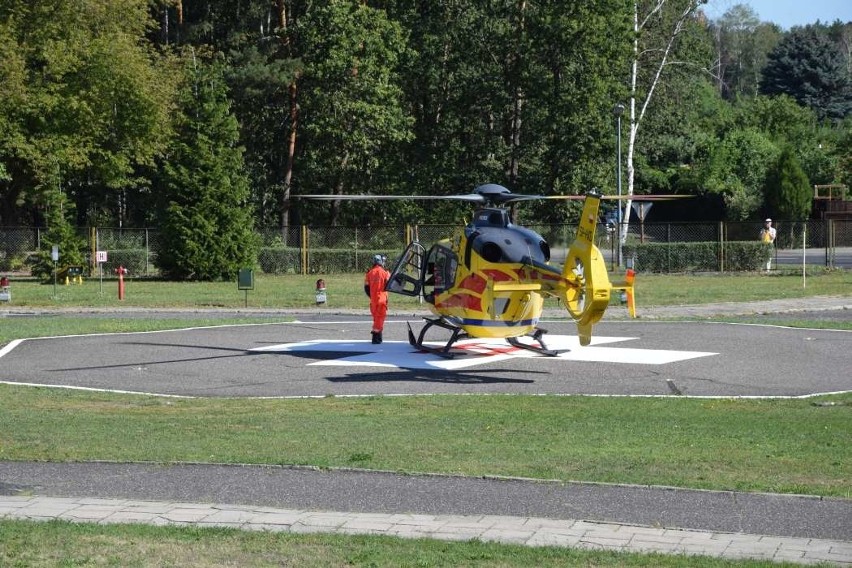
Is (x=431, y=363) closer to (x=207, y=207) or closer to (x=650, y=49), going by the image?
(x=207, y=207)

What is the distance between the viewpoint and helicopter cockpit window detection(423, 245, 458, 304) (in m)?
22.9

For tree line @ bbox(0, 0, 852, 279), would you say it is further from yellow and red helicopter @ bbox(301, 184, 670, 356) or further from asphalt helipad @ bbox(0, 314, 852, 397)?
yellow and red helicopter @ bbox(301, 184, 670, 356)

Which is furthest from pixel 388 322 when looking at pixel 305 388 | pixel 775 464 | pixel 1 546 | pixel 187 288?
pixel 1 546

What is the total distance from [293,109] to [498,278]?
39.9 meters

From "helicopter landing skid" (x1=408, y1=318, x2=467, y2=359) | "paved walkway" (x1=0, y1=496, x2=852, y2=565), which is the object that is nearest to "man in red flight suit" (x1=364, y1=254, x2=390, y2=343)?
"helicopter landing skid" (x1=408, y1=318, x2=467, y2=359)

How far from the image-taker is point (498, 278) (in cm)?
2170

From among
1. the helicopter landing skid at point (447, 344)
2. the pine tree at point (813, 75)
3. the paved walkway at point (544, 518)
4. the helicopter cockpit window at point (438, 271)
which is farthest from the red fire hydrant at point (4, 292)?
the pine tree at point (813, 75)

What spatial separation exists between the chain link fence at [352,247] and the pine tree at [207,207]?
295cm

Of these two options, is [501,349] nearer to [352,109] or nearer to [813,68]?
[352,109]

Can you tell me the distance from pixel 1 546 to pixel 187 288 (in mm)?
34480

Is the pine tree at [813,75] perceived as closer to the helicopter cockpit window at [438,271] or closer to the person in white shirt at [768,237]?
the person in white shirt at [768,237]

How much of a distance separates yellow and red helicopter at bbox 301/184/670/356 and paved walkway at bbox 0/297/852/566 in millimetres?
8520

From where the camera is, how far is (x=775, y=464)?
1246cm

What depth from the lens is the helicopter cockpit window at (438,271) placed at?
2292 centimetres
